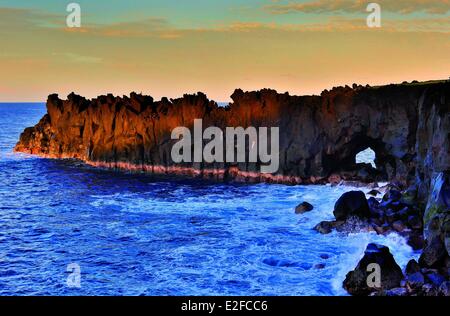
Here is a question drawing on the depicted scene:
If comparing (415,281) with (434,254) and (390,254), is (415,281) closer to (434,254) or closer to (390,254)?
(390,254)

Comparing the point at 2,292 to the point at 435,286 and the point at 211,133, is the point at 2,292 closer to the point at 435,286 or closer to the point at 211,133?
the point at 435,286

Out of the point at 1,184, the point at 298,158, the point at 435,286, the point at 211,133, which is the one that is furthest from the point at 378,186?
the point at 1,184

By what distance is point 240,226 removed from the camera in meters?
42.5

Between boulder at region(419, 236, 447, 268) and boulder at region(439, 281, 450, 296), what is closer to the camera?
boulder at region(439, 281, 450, 296)

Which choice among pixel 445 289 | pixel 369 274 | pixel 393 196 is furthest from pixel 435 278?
pixel 393 196

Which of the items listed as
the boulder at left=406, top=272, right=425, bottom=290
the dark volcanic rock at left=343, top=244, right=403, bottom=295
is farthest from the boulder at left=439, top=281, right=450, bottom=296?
the dark volcanic rock at left=343, top=244, right=403, bottom=295

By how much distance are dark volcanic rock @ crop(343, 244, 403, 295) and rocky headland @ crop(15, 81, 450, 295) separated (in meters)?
0.07

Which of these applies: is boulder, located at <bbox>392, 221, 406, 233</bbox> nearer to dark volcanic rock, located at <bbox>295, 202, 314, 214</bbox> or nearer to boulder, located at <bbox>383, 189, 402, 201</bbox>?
boulder, located at <bbox>383, 189, 402, 201</bbox>

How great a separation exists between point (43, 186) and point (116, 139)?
18.7m

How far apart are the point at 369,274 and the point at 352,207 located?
567 inches

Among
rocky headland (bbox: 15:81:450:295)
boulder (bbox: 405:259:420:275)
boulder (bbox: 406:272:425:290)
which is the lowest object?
boulder (bbox: 406:272:425:290)

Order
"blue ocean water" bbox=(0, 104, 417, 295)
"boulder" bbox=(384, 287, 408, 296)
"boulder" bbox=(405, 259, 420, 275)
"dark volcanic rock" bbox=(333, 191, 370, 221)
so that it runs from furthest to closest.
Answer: "dark volcanic rock" bbox=(333, 191, 370, 221) < "blue ocean water" bbox=(0, 104, 417, 295) < "boulder" bbox=(405, 259, 420, 275) < "boulder" bbox=(384, 287, 408, 296)

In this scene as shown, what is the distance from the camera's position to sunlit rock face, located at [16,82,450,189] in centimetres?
5797

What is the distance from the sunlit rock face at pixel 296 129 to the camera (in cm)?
5797
